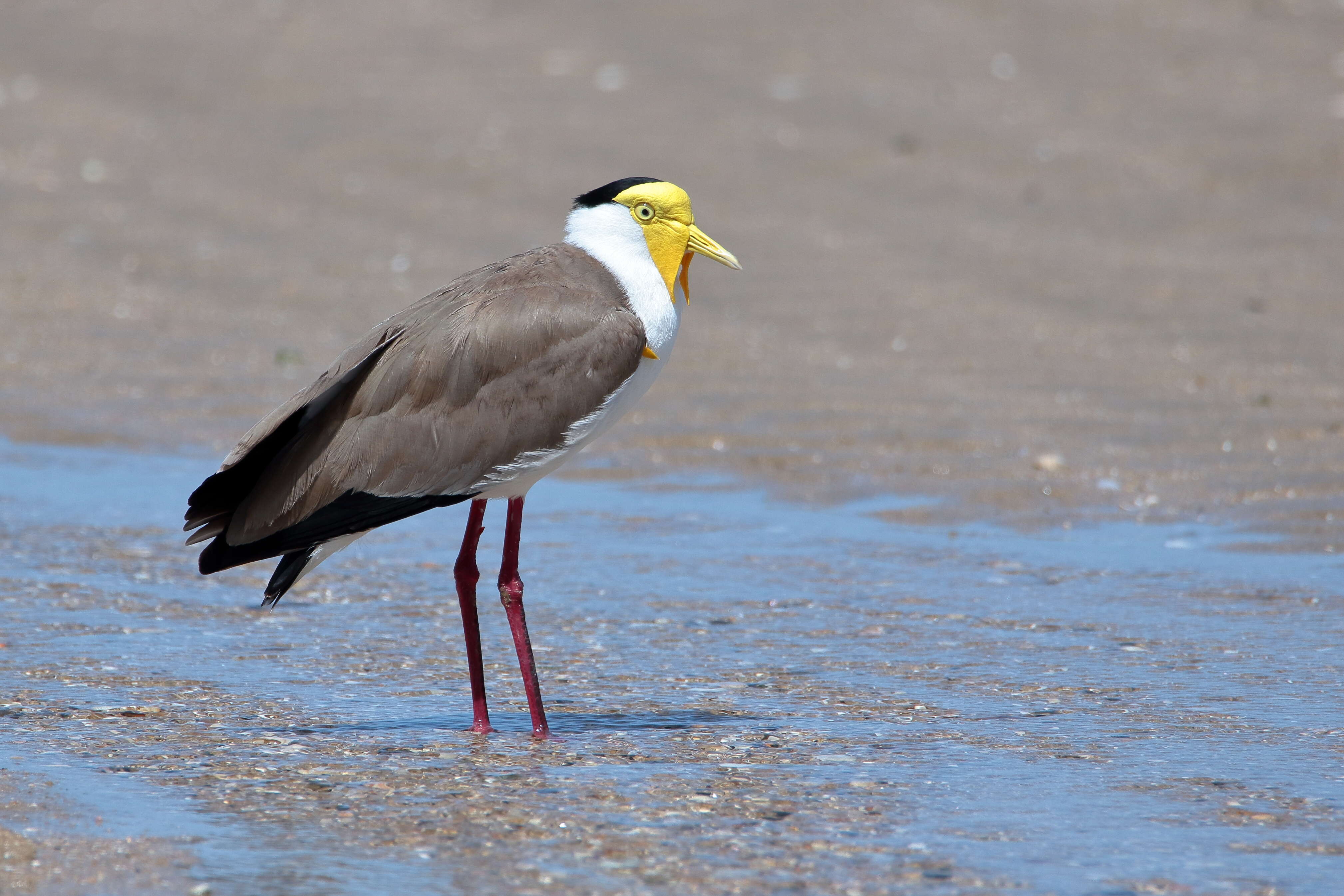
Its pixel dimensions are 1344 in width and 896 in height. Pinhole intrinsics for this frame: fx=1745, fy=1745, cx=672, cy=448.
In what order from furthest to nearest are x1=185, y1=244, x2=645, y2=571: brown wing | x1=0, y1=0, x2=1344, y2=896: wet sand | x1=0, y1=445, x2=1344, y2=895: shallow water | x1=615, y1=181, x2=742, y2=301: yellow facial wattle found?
x1=615, y1=181, x2=742, y2=301: yellow facial wattle
x1=185, y1=244, x2=645, y2=571: brown wing
x1=0, y1=0, x2=1344, y2=896: wet sand
x1=0, y1=445, x2=1344, y2=895: shallow water

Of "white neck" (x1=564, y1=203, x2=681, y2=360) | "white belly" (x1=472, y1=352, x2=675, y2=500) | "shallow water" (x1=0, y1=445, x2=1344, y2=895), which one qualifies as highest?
"white neck" (x1=564, y1=203, x2=681, y2=360)

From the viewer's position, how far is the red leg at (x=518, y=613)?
5.13 m

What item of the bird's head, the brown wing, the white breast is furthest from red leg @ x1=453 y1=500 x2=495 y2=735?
the bird's head

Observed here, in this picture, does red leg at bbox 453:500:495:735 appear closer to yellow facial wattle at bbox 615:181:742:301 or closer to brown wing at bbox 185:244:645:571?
brown wing at bbox 185:244:645:571

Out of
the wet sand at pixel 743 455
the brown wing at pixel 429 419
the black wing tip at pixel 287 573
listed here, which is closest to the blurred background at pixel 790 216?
the wet sand at pixel 743 455

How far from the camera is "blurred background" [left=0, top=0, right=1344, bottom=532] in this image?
Answer: 8812 mm

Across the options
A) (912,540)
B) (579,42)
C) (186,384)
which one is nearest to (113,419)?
(186,384)

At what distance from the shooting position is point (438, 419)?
5145 mm

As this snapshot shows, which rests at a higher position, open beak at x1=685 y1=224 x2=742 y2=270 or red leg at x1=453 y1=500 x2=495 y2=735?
open beak at x1=685 y1=224 x2=742 y2=270

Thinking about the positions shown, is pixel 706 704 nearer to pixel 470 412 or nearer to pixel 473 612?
pixel 473 612

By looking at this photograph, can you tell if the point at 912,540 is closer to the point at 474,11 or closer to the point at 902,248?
the point at 902,248

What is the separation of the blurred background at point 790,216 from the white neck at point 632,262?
2.86 metres

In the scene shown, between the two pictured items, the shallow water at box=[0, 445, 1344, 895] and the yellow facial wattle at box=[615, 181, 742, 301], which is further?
the yellow facial wattle at box=[615, 181, 742, 301]

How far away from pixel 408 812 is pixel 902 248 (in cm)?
811
